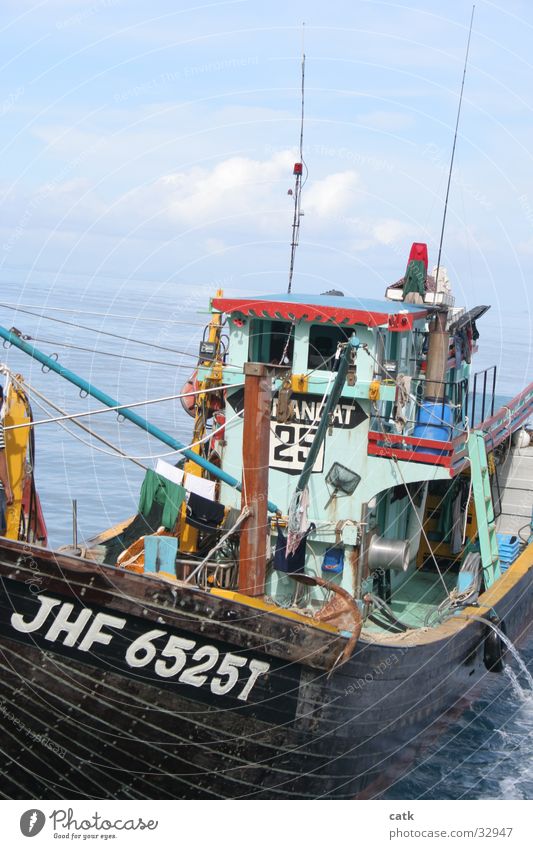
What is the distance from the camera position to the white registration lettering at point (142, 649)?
8492 millimetres

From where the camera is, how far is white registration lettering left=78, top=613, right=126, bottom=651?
8391 millimetres

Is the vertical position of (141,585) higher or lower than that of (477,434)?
lower

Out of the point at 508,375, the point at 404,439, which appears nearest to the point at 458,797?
the point at 404,439

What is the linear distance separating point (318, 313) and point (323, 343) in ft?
1.95

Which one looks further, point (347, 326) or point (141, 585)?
point (347, 326)

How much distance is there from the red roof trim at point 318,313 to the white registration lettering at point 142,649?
4.69 metres

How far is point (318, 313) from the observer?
38.0ft

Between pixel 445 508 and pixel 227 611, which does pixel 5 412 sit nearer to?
pixel 227 611

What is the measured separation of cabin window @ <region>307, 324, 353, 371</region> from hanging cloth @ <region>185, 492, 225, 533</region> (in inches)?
86.0

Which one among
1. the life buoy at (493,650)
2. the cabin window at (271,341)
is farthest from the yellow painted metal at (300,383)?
the life buoy at (493,650)

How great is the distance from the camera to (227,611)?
859cm

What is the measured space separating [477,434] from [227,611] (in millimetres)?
5530

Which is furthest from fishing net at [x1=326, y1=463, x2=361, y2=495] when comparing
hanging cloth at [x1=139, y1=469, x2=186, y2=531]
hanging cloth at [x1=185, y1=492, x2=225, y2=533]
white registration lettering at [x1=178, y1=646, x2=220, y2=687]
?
white registration lettering at [x1=178, y1=646, x2=220, y2=687]
